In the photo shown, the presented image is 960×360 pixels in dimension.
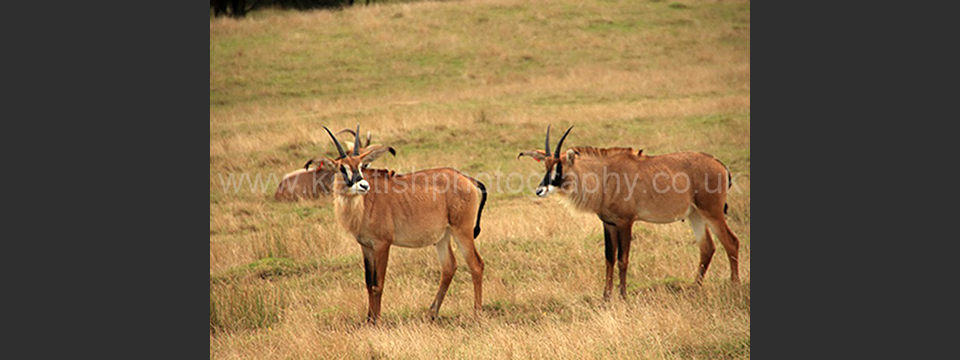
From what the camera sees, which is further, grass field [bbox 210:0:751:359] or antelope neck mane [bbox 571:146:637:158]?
antelope neck mane [bbox 571:146:637:158]

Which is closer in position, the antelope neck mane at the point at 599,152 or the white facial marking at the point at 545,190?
the white facial marking at the point at 545,190

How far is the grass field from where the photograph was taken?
8984 millimetres

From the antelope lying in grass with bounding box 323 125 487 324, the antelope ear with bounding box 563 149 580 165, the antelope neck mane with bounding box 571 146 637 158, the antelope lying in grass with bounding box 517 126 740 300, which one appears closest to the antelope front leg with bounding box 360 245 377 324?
the antelope lying in grass with bounding box 323 125 487 324

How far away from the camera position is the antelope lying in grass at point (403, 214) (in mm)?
9180

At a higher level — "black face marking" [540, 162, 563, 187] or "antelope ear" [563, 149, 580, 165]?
"antelope ear" [563, 149, 580, 165]

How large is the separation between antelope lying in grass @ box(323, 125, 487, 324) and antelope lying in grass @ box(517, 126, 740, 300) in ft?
3.29

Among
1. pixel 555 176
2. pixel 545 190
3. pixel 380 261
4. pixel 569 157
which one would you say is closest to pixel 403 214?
pixel 380 261

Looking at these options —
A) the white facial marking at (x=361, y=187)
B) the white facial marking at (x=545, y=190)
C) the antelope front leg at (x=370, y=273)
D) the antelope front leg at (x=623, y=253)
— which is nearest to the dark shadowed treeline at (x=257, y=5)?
the antelope front leg at (x=370, y=273)

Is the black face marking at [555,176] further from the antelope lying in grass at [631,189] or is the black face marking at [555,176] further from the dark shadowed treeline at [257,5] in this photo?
the dark shadowed treeline at [257,5]

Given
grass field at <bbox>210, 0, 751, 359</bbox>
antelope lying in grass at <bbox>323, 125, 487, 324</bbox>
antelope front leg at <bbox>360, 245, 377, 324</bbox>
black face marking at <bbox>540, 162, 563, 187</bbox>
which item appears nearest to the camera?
grass field at <bbox>210, 0, 751, 359</bbox>

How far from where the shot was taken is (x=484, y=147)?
791 inches

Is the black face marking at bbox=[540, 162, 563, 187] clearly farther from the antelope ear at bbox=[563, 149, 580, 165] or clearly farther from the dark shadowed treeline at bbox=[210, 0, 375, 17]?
the dark shadowed treeline at bbox=[210, 0, 375, 17]

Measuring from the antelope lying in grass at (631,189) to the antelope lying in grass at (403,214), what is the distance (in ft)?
3.29

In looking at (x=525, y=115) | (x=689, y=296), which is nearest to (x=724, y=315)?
(x=689, y=296)
